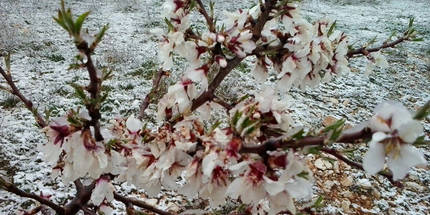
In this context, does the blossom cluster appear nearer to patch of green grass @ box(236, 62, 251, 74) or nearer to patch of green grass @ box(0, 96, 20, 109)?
patch of green grass @ box(0, 96, 20, 109)

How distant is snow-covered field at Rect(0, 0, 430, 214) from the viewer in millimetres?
3098

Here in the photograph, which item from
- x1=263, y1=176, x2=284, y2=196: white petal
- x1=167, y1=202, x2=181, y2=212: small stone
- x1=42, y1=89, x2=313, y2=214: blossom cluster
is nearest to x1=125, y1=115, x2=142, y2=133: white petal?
x1=42, y1=89, x2=313, y2=214: blossom cluster

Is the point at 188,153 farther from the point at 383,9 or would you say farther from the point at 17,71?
the point at 383,9

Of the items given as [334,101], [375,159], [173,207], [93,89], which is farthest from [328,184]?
[93,89]

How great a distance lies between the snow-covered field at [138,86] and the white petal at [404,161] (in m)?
1.08

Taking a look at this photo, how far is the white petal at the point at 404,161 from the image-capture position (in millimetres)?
796

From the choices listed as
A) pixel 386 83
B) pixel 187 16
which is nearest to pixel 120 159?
pixel 187 16

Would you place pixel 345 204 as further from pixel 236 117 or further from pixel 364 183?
pixel 236 117

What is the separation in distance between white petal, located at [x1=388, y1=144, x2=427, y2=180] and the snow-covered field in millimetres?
1083

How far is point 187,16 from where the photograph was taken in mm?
1427

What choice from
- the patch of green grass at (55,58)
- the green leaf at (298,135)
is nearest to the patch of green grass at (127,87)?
the patch of green grass at (55,58)

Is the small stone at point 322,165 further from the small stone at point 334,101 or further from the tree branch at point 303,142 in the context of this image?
the tree branch at point 303,142

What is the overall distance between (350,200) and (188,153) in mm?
2404

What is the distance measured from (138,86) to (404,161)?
401 centimetres
